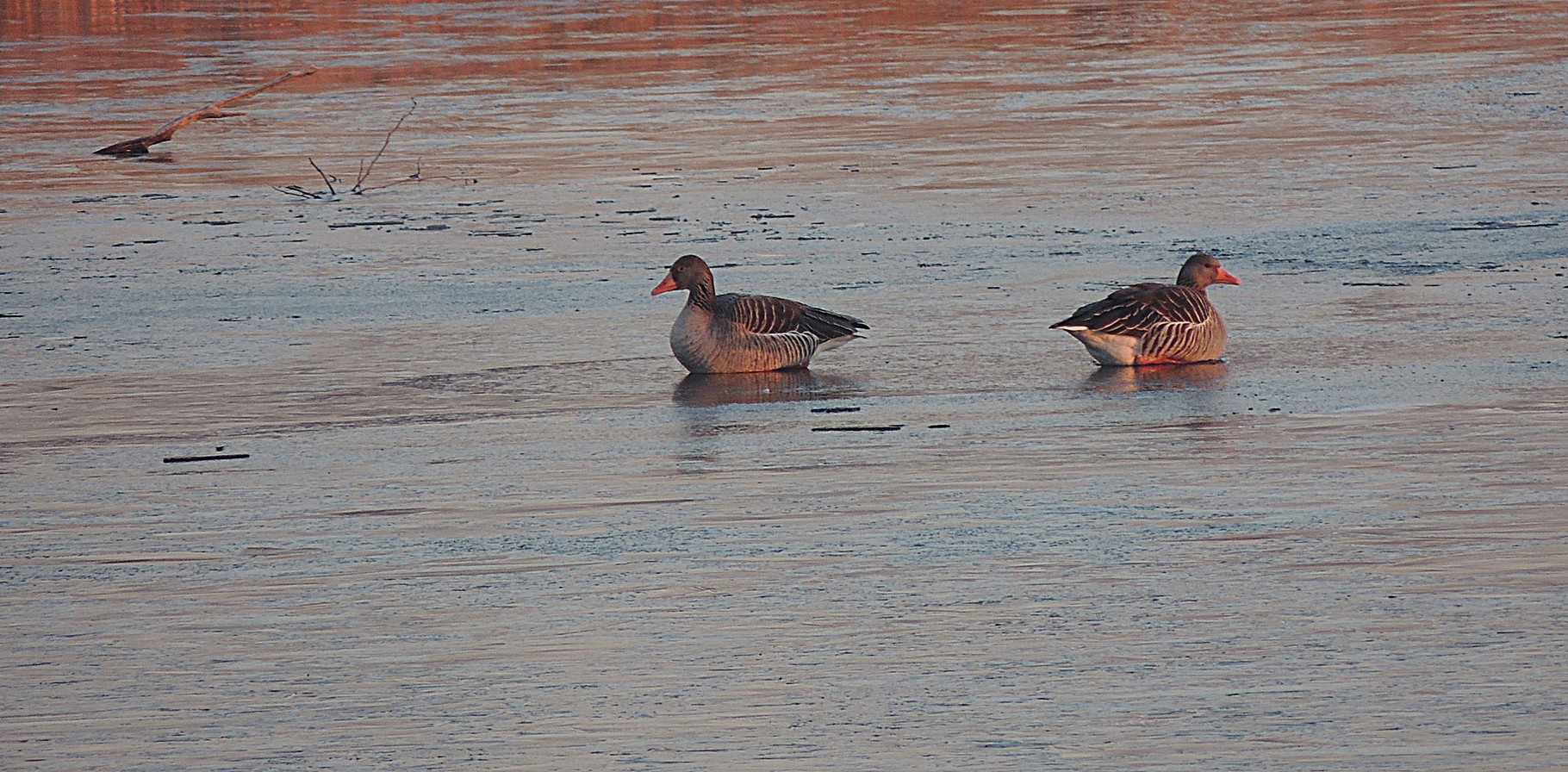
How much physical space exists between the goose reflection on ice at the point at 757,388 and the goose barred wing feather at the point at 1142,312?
3.73 feet

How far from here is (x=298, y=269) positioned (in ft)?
53.6

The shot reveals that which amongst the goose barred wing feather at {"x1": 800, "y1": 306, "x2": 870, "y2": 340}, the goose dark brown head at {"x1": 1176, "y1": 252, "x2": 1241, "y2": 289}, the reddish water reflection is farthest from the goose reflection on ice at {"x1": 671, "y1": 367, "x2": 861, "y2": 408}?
the reddish water reflection

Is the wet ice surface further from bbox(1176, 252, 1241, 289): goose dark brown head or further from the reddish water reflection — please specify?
bbox(1176, 252, 1241, 289): goose dark brown head

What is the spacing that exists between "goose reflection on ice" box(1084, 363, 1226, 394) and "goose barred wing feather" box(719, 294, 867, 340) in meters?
1.28

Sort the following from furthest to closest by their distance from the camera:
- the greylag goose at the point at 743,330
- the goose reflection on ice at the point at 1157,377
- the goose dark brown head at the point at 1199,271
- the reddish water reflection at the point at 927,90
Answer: the reddish water reflection at the point at 927,90, the goose dark brown head at the point at 1199,271, the greylag goose at the point at 743,330, the goose reflection on ice at the point at 1157,377

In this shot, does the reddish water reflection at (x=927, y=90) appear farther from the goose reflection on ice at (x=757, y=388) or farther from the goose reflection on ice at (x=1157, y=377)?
the goose reflection on ice at (x=757, y=388)

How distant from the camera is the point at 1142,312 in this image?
11938 mm

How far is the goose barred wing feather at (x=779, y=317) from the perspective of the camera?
12.1 meters

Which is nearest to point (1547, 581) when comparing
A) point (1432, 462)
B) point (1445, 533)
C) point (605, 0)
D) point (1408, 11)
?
point (1445, 533)

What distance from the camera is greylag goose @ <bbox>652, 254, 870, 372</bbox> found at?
12125mm

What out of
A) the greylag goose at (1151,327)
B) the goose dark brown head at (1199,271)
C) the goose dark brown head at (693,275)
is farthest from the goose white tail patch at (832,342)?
the goose dark brown head at (1199,271)

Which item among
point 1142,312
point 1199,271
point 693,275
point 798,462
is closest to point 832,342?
point 693,275

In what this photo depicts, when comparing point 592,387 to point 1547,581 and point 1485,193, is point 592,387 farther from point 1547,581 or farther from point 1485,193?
point 1485,193

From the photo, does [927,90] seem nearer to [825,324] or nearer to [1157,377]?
[825,324]
